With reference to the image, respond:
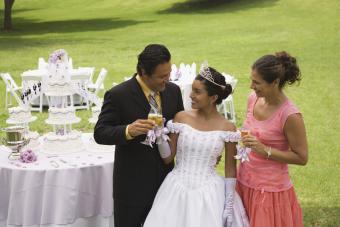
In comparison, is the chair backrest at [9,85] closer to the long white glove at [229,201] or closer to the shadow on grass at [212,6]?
the long white glove at [229,201]

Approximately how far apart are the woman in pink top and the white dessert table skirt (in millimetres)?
1601

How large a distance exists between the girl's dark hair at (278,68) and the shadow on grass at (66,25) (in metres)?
30.5

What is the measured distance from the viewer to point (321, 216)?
677cm

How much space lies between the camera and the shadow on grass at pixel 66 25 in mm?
34219

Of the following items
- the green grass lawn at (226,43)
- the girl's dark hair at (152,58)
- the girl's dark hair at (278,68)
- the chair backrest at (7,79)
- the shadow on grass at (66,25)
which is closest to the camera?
the girl's dark hair at (152,58)

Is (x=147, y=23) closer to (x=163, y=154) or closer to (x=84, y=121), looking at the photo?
(x=84, y=121)

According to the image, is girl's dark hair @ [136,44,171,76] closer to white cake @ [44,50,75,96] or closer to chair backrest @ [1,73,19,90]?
white cake @ [44,50,75,96]

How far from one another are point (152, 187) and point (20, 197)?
1.64 m

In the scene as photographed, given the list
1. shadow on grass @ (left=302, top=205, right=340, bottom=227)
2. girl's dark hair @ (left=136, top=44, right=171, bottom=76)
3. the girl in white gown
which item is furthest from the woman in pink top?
shadow on grass @ (left=302, top=205, right=340, bottom=227)

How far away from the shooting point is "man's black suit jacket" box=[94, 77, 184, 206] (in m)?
3.85

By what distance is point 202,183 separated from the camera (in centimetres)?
404

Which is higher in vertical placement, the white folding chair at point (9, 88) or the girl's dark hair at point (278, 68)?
the girl's dark hair at point (278, 68)

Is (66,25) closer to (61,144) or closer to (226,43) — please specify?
(226,43)

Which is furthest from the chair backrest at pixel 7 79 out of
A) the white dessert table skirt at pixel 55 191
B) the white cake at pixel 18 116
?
the white dessert table skirt at pixel 55 191
